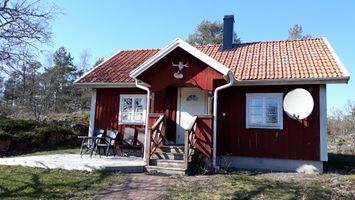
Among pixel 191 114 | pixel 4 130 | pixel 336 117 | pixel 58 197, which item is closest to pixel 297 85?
pixel 191 114

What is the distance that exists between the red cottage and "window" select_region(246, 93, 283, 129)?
0.03 m

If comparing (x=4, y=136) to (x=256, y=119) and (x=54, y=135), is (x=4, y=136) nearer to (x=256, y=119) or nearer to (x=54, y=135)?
(x=54, y=135)

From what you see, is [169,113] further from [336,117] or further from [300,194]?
[336,117]

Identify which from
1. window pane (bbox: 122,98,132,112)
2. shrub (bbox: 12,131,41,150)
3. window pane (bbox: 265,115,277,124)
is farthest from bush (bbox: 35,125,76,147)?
window pane (bbox: 265,115,277,124)

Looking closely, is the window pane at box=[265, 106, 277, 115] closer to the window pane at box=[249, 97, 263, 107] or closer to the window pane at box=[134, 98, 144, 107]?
the window pane at box=[249, 97, 263, 107]

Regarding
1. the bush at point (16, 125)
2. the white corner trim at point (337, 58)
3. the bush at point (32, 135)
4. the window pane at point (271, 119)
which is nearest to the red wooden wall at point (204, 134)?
the window pane at point (271, 119)

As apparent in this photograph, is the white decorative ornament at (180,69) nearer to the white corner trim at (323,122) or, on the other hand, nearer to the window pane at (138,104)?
the window pane at (138,104)

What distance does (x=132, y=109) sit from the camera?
1323cm

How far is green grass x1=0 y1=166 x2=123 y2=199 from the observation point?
702 cm

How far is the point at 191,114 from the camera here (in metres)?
12.3

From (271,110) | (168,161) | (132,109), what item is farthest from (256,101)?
(132,109)

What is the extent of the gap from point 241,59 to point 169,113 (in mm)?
3628

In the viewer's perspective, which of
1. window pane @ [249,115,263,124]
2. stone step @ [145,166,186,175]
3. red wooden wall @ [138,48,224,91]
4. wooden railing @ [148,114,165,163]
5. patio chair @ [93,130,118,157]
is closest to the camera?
stone step @ [145,166,186,175]

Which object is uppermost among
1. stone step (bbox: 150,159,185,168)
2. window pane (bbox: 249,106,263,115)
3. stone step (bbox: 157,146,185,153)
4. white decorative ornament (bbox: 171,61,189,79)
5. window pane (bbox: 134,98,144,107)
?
white decorative ornament (bbox: 171,61,189,79)
